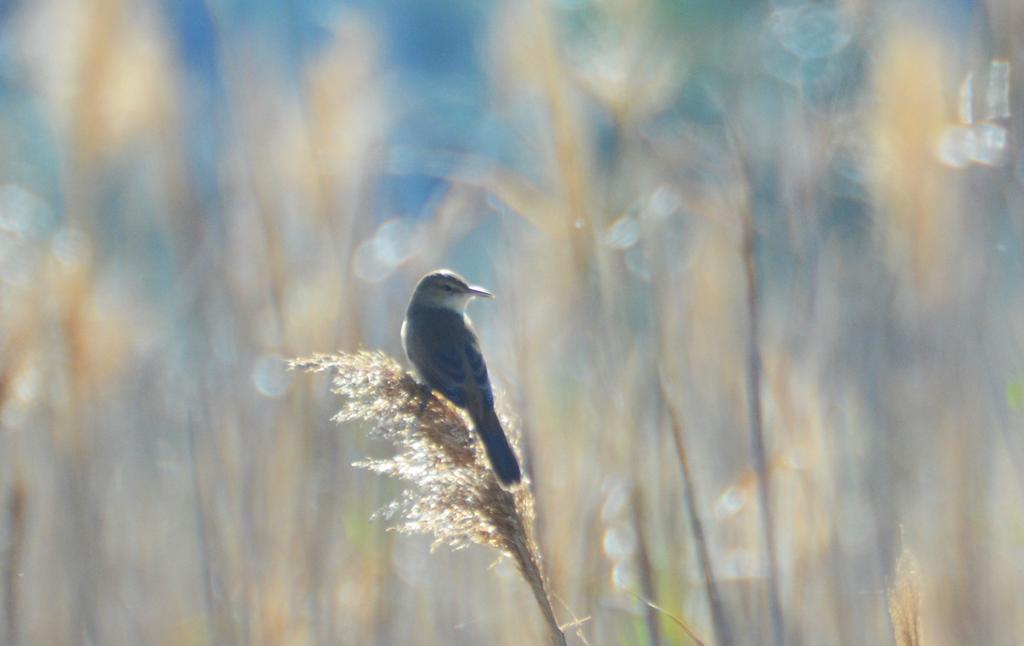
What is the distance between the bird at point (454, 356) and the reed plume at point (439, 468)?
0.05 meters

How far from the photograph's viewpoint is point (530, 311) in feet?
7.99

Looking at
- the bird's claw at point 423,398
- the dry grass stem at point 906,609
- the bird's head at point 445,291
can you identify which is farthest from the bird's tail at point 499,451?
the bird's head at point 445,291

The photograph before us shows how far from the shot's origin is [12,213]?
2061mm

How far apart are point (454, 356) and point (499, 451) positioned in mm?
971

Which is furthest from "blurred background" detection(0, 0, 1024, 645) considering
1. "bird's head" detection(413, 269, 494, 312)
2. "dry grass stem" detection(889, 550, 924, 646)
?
"bird's head" detection(413, 269, 494, 312)

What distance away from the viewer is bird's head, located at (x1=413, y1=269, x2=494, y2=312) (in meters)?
3.31

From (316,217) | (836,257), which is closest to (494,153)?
(316,217)

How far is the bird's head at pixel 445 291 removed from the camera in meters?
3.31

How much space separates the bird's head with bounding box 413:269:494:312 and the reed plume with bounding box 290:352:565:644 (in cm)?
140

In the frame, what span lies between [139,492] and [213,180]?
0.93 m

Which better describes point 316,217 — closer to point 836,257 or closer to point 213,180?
point 213,180

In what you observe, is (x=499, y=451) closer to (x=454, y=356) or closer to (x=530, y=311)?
(x=530, y=311)

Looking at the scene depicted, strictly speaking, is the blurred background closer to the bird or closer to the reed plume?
the bird

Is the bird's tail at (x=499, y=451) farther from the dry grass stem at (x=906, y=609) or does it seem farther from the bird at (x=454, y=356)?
the dry grass stem at (x=906, y=609)
